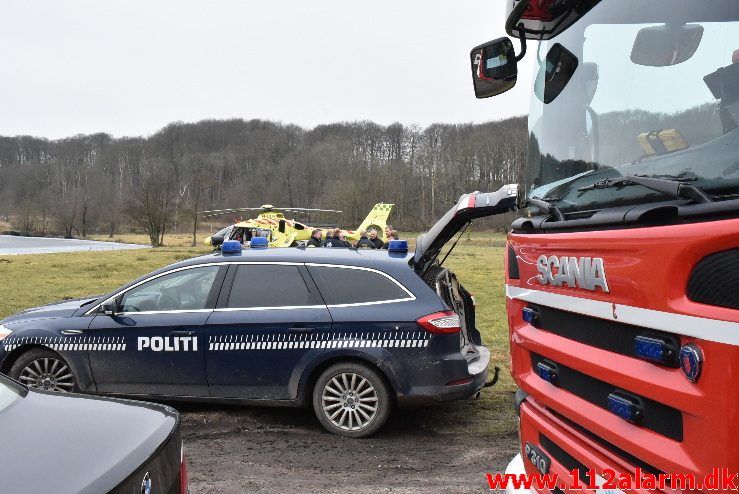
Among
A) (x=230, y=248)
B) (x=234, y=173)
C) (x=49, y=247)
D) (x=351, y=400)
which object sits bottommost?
(x=49, y=247)

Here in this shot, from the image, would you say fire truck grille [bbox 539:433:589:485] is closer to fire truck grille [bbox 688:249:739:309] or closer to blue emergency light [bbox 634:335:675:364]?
blue emergency light [bbox 634:335:675:364]

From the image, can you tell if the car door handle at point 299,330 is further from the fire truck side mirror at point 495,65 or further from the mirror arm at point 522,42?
the mirror arm at point 522,42

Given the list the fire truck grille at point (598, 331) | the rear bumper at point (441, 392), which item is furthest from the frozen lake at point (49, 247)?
the fire truck grille at point (598, 331)

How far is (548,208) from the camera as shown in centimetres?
299

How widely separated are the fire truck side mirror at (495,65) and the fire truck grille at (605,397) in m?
1.63

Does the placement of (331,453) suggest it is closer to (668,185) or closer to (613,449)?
(613,449)

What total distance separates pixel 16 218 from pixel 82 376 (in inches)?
2807

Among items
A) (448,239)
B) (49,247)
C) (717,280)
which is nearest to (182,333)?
(448,239)

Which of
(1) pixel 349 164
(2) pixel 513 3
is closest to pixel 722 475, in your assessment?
(2) pixel 513 3

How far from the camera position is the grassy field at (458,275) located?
5996mm

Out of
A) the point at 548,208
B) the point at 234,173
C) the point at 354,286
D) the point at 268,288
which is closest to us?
the point at 548,208

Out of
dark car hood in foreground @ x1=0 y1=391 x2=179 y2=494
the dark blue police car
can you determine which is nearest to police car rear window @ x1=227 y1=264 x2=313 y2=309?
the dark blue police car

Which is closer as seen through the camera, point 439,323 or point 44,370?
point 439,323

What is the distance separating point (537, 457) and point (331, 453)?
7.79 ft
